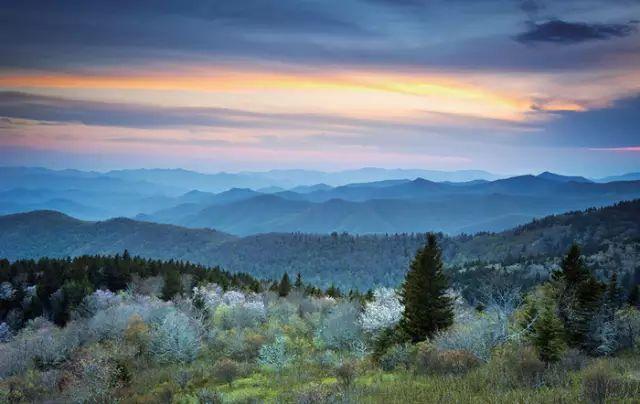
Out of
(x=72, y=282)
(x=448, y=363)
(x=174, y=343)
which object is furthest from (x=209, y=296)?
(x=448, y=363)

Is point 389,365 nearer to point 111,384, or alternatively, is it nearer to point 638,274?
point 111,384

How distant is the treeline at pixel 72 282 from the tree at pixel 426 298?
5609 cm

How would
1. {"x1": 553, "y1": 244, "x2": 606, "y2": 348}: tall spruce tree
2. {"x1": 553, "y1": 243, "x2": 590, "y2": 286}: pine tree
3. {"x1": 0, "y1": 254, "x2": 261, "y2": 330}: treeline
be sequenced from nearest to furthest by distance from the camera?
{"x1": 553, "y1": 244, "x2": 606, "y2": 348}: tall spruce tree, {"x1": 553, "y1": 243, "x2": 590, "y2": 286}: pine tree, {"x1": 0, "y1": 254, "x2": 261, "y2": 330}: treeline

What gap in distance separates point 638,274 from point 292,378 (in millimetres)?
174709

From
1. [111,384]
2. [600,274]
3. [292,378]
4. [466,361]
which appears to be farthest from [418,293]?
[600,274]

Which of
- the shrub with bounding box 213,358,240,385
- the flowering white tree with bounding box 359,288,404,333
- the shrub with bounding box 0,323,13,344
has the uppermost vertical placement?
the flowering white tree with bounding box 359,288,404,333

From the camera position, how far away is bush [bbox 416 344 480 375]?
19312 millimetres

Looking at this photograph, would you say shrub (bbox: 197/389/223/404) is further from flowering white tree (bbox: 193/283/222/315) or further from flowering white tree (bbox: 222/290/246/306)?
flowering white tree (bbox: 222/290/246/306)

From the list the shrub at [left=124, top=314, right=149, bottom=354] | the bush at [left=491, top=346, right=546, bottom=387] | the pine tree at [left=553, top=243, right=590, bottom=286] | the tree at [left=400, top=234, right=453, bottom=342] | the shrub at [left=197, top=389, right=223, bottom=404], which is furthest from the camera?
the shrub at [left=124, top=314, right=149, bottom=354]

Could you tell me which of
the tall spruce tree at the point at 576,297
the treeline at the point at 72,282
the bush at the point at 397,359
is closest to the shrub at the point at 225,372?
the bush at the point at 397,359

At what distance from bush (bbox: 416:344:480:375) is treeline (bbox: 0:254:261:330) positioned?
63.5 meters

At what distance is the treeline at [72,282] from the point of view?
75375 mm

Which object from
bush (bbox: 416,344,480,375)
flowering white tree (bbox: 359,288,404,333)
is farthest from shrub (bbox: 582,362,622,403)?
flowering white tree (bbox: 359,288,404,333)

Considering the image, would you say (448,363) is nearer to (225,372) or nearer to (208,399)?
(208,399)
